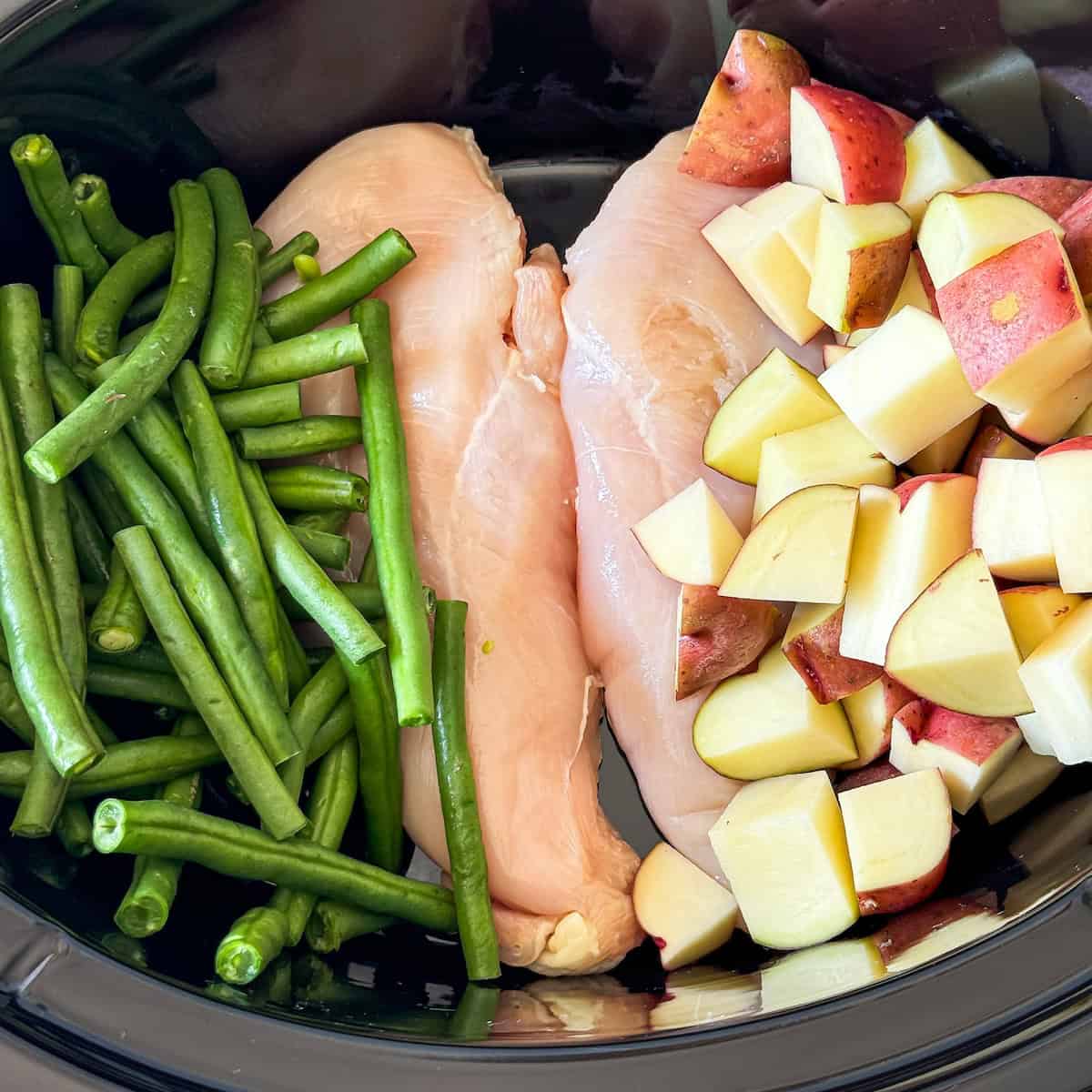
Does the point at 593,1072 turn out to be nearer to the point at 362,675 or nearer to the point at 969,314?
the point at 362,675

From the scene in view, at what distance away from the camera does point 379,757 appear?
163 cm

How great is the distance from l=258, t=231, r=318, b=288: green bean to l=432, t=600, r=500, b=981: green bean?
2.14ft

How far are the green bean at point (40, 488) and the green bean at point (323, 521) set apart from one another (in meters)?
0.32

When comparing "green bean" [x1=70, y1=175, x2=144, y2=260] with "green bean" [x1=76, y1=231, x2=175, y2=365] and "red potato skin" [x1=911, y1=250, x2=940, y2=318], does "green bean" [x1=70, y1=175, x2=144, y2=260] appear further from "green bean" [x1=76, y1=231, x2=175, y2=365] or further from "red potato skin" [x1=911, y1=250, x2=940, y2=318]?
"red potato skin" [x1=911, y1=250, x2=940, y2=318]

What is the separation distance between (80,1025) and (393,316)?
1.14 metres

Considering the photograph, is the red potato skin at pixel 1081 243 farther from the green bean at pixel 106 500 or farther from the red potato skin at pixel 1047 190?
the green bean at pixel 106 500

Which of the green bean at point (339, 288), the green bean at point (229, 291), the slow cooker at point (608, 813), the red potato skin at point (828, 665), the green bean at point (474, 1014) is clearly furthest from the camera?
the green bean at point (339, 288)

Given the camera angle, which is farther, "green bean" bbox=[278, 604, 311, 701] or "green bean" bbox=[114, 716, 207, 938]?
"green bean" bbox=[278, 604, 311, 701]

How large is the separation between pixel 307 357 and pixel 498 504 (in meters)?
0.37

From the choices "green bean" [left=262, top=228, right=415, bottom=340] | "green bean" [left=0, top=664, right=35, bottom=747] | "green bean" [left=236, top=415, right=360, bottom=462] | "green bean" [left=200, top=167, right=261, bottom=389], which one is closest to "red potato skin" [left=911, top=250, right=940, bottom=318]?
"green bean" [left=262, top=228, right=415, bottom=340]

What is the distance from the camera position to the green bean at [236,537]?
5.16ft

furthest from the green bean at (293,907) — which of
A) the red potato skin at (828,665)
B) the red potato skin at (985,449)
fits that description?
the red potato skin at (985,449)

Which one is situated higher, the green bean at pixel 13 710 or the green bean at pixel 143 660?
the green bean at pixel 13 710

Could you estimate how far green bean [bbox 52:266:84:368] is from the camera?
171 centimetres
